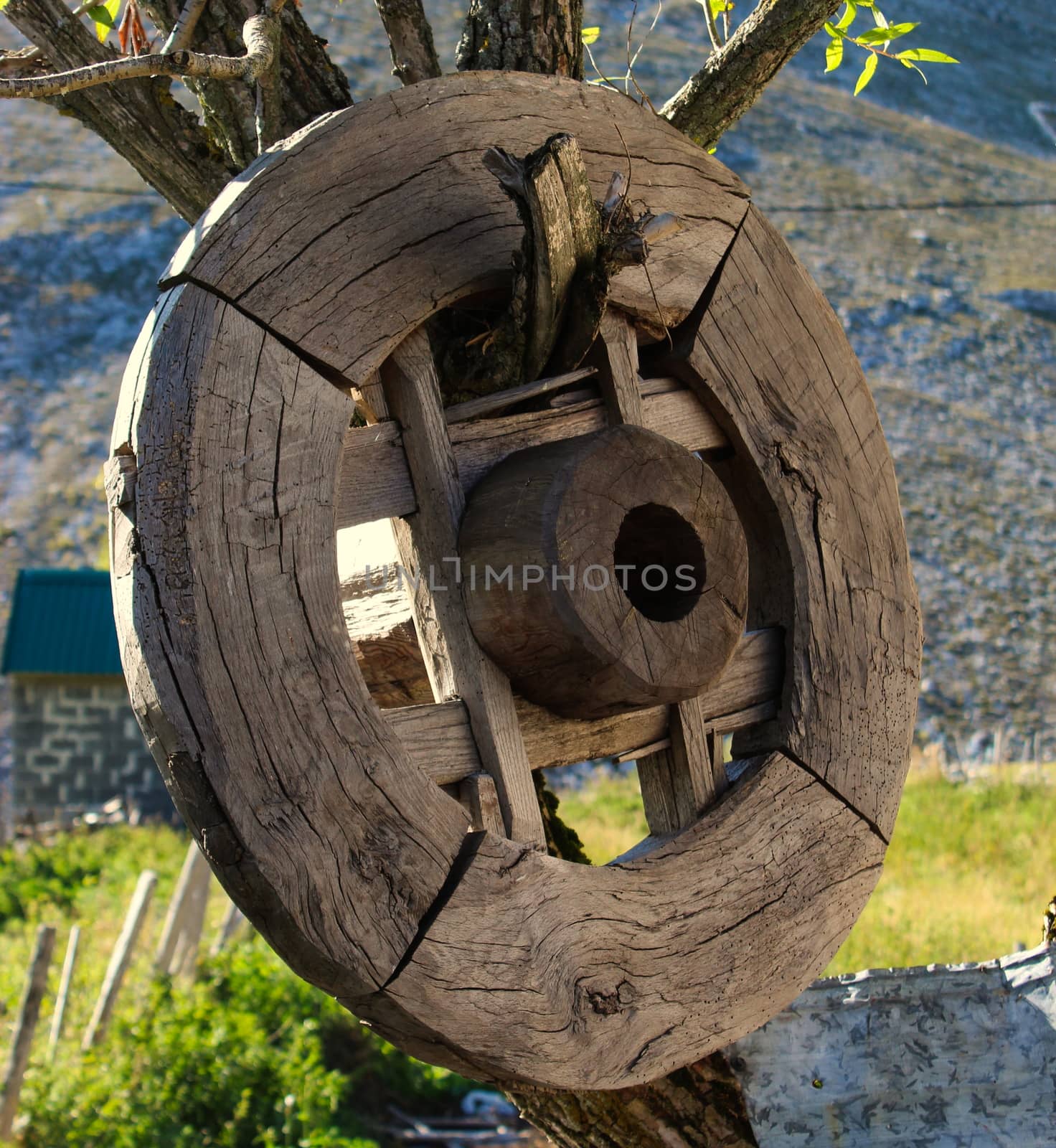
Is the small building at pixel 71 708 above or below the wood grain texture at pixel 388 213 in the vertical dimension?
below

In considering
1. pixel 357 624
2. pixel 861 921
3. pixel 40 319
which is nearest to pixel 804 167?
pixel 40 319

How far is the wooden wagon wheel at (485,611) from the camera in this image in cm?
135

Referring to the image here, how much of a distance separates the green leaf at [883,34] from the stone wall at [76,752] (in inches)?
428

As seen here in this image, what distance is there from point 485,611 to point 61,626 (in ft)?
36.0

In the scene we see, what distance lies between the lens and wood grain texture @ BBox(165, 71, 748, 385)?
1442 millimetres

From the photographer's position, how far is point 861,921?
21.1 feet

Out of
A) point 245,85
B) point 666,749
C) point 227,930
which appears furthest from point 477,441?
point 227,930

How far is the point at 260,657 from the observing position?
53.2 inches

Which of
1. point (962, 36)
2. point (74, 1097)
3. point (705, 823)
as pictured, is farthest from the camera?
point (962, 36)

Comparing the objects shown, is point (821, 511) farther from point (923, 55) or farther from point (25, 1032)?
point (25, 1032)

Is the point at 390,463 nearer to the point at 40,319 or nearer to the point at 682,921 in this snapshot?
the point at 682,921

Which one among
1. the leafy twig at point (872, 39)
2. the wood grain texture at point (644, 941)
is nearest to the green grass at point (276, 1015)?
the wood grain texture at point (644, 941)

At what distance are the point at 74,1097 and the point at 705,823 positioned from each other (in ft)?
16.7

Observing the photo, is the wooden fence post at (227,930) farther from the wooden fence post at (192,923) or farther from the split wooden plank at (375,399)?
the split wooden plank at (375,399)
